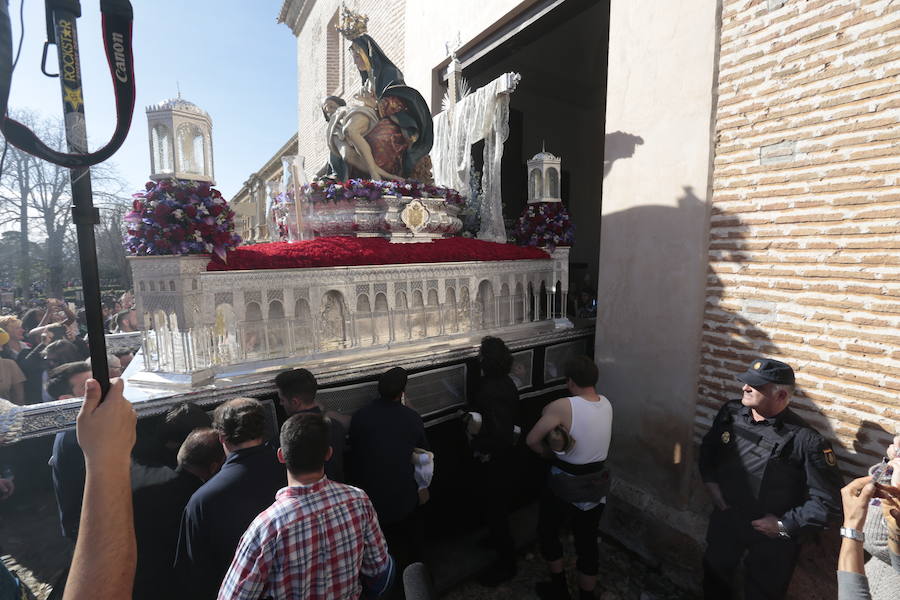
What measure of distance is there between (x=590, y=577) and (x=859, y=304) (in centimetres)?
258

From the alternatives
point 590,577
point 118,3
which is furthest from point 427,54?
point 590,577

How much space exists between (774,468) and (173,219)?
419cm

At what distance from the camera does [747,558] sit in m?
2.69

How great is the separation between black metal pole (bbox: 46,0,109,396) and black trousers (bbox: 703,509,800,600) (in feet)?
11.4

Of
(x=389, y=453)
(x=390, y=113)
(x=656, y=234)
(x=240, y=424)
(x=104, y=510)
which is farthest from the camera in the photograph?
(x=390, y=113)

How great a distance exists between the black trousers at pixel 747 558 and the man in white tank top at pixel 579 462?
0.75m

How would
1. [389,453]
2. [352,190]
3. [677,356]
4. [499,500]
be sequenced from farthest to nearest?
[352,190], [677,356], [499,500], [389,453]

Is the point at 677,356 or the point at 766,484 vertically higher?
the point at 677,356

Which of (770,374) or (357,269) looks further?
(357,269)

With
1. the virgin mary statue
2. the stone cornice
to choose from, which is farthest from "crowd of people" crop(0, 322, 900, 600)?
the stone cornice

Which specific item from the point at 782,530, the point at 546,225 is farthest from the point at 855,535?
the point at 546,225

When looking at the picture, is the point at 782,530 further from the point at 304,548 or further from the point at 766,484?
the point at 304,548

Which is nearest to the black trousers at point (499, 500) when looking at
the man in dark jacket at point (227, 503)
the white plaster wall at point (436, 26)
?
the man in dark jacket at point (227, 503)

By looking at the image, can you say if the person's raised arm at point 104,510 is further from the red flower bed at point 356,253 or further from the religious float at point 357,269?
the red flower bed at point 356,253
